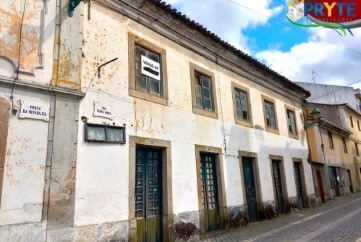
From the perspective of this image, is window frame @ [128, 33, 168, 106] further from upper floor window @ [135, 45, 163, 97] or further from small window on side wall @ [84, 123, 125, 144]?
small window on side wall @ [84, 123, 125, 144]

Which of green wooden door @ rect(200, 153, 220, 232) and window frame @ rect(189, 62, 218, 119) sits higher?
window frame @ rect(189, 62, 218, 119)

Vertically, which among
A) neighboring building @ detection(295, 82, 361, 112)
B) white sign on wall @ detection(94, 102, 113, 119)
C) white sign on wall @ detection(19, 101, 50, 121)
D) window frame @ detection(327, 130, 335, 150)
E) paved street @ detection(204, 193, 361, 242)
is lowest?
paved street @ detection(204, 193, 361, 242)

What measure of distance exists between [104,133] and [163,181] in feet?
7.02

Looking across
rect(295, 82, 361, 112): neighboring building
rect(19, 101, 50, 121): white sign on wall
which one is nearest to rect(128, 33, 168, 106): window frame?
rect(19, 101, 50, 121): white sign on wall

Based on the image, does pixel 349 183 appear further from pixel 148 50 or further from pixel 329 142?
pixel 148 50

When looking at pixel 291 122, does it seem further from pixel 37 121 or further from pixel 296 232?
pixel 37 121

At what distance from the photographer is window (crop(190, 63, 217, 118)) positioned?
30.9 feet

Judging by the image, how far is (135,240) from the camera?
658 cm

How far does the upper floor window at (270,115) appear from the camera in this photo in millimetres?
13070

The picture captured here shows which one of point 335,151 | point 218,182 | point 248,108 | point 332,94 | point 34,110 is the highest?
point 332,94

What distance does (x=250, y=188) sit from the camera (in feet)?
36.2

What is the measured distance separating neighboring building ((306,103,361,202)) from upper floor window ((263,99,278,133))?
4.18 m

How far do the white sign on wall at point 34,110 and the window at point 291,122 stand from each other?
11997 mm

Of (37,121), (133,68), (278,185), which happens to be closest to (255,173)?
(278,185)
